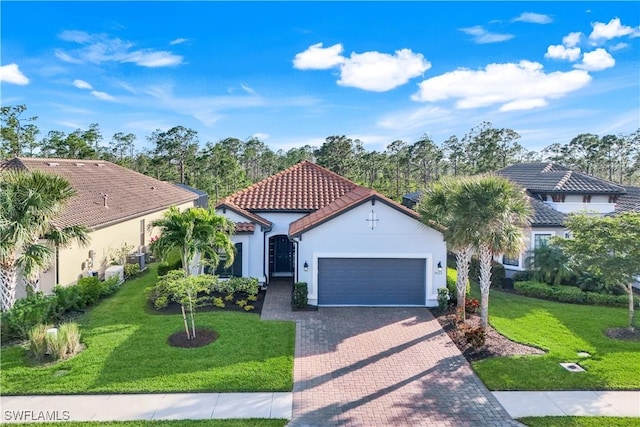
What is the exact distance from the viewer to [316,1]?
53.6 feet

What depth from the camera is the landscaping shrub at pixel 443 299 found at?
1641 centimetres

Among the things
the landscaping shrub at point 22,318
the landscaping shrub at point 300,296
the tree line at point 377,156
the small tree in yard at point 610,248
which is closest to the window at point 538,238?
the small tree in yard at point 610,248

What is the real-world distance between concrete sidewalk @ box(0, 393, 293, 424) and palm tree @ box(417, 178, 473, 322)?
799cm

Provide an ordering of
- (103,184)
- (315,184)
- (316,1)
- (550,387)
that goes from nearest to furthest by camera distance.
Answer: (550,387) → (316,1) → (315,184) → (103,184)

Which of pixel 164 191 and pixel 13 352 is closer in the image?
pixel 13 352

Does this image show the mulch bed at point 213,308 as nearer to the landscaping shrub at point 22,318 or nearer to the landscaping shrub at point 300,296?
the landscaping shrub at point 300,296

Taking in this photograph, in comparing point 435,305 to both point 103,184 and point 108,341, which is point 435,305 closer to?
point 108,341

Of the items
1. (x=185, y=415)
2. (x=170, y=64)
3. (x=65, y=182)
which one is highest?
(x=170, y=64)

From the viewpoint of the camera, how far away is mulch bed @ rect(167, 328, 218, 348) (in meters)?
12.6

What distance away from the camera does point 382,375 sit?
11117 mm

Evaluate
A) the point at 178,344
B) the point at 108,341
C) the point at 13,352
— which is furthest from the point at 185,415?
the point at 13,352

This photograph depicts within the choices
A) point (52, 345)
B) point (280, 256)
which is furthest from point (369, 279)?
point (52, 345)

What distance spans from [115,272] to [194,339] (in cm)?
897

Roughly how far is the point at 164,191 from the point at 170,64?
51.2 feet
